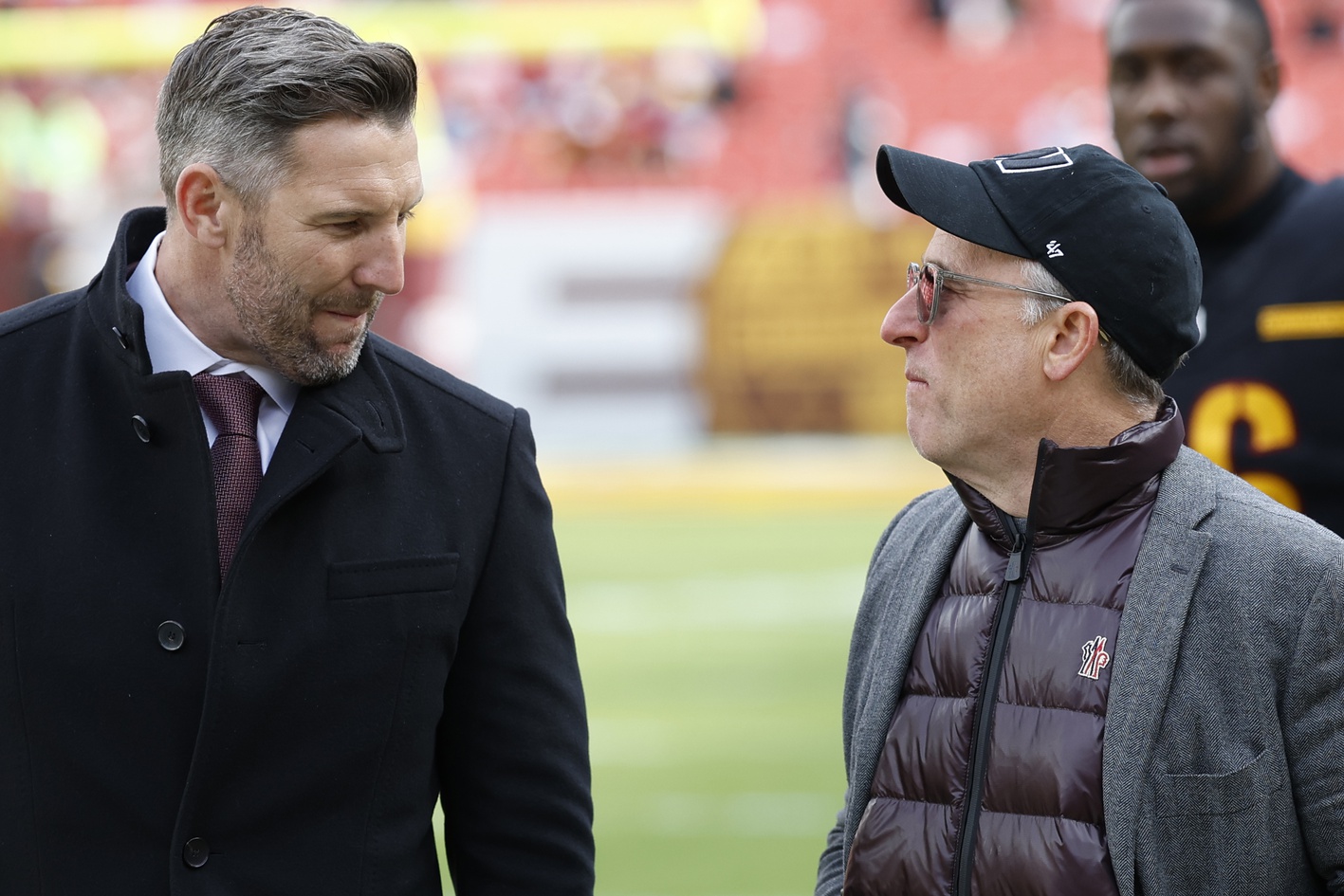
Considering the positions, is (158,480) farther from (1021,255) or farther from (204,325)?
(1021,255)

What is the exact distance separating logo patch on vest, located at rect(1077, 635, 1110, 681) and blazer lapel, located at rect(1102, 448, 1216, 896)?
23 millimetres

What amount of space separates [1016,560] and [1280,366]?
1.31 metres

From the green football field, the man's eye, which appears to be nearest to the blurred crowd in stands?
the green football field

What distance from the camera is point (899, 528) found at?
91.2 inches

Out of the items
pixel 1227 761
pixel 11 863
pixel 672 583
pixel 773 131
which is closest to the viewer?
pixel 1227 761

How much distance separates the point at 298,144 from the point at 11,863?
0.92 m

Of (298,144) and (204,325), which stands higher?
(298,144)

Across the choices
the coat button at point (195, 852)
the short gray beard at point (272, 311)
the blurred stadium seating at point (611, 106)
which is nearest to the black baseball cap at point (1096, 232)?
the short gray beard at point (272, 311)

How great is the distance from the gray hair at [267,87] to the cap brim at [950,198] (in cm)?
64

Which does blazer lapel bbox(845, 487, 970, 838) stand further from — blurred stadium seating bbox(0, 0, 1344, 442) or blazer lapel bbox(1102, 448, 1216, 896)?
blurred stadium seating bbox(0, 0, 1344, 442)

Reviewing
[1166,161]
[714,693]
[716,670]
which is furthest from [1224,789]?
[716,670]

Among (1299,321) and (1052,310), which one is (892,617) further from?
(1299,321)

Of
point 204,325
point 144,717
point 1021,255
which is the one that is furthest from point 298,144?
point 1021,255

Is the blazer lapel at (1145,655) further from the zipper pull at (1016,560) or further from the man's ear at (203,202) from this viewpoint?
the man's ear at (203,202)
